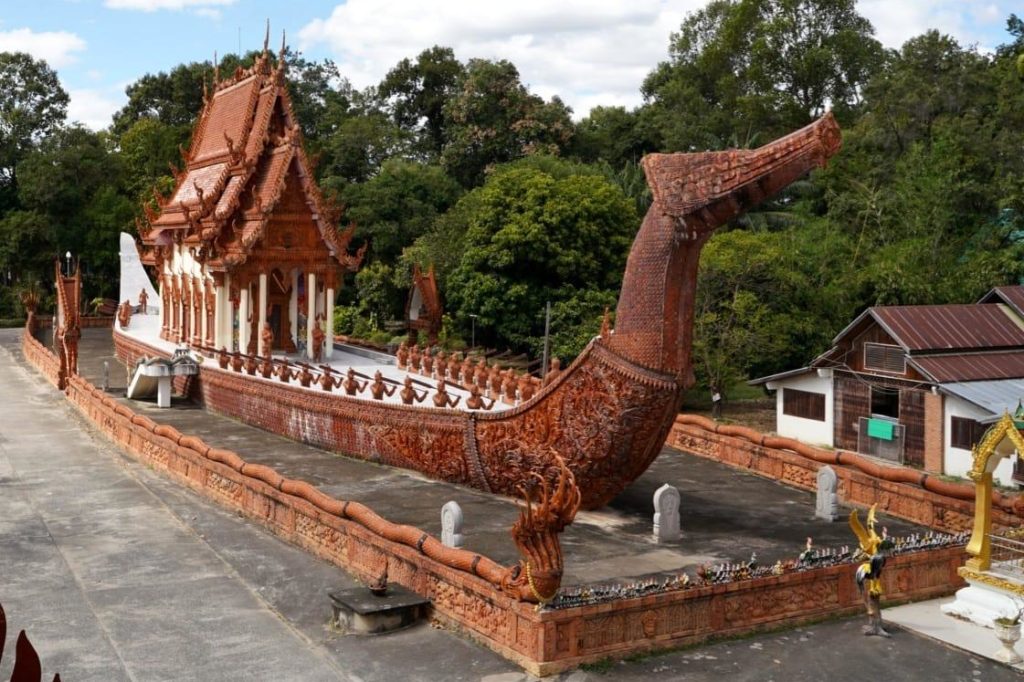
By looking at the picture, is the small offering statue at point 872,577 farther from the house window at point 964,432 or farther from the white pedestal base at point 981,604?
the house window at point 964,432

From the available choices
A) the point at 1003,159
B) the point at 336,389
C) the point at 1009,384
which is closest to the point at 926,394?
the point at 1009,384

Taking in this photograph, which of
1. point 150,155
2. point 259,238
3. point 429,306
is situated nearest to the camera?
point 259,238

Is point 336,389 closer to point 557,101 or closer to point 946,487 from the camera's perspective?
point 946,487

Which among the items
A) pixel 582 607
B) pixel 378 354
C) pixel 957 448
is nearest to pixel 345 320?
pixel 378 354

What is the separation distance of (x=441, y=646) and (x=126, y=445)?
42.6ft

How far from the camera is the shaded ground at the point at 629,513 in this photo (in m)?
13.4

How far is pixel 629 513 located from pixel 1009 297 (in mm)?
15752

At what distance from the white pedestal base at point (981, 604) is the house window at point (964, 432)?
11.2m

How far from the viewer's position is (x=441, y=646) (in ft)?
35.7

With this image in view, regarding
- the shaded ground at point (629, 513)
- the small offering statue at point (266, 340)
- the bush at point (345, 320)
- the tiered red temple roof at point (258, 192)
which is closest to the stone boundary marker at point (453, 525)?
the shaded ground at point (629, 513)

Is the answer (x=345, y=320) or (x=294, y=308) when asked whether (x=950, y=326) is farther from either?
(x=345, y=320)

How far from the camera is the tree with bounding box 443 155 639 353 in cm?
3438

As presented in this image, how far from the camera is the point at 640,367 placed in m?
13.8

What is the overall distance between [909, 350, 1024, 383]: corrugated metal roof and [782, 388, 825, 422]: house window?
135 inches
